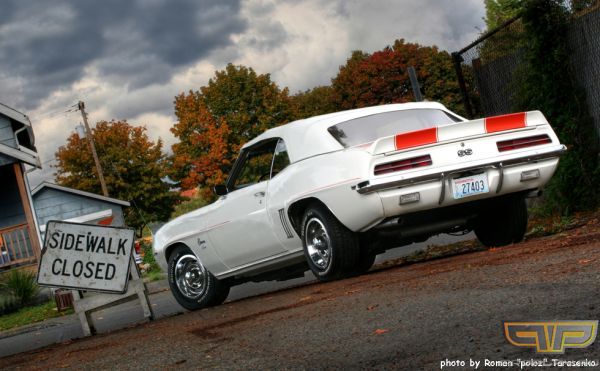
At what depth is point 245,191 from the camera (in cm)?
880

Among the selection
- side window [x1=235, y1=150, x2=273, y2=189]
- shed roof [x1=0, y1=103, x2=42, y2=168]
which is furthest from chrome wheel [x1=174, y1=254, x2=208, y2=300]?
shed roof [x1=0, y1=103, x2=42, y2=168]

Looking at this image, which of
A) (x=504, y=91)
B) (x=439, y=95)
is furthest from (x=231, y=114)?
(x=504, y=91)

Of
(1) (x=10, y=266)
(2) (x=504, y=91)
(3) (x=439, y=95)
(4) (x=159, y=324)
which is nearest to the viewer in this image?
(4) (x=159, y=324)

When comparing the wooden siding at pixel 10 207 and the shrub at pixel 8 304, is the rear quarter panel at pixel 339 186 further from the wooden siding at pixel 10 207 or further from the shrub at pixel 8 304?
the wooden siding at pixel 10 207

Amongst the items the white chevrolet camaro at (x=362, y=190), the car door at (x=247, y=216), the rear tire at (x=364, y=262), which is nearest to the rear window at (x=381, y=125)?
the white chevrolet camaro at (x=362, y=190)

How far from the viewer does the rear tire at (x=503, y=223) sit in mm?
8336

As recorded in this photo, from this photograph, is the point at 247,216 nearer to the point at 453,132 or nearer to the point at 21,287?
the point at 453,132

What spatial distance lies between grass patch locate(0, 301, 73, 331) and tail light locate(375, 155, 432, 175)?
1104 cm

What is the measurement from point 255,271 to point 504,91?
527 centimetres

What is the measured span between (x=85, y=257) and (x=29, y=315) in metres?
9.85

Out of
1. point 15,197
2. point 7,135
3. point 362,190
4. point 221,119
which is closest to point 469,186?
point 362,190

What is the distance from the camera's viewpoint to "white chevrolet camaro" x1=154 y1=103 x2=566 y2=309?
7223 millimetres

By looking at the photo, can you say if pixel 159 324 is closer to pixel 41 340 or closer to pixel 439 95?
pixel 41 340

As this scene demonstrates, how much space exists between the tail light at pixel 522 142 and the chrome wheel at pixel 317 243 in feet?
5.79
